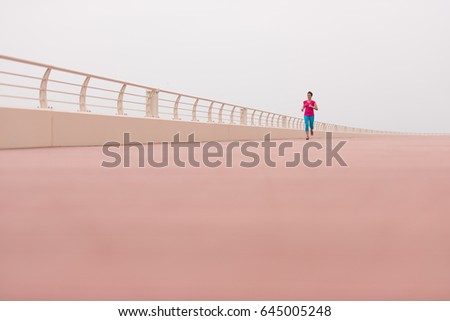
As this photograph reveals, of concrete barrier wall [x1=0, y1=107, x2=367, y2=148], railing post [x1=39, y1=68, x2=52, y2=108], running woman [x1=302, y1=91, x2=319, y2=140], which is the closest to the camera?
concrete barrier wall [x1=0, y1=107, x2=367, y2=148]

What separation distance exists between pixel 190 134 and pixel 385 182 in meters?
13.0

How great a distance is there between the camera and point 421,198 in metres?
4.07

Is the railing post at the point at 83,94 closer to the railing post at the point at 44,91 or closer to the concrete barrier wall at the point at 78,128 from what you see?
the concrete barrier wall at the point at 78,128

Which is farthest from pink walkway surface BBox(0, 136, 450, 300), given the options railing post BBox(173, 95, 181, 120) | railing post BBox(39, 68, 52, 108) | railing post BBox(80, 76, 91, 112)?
railing post BBox(173, 95, 181, 120)

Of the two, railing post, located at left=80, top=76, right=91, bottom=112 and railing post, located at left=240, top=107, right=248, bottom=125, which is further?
railing post, located at left=240, top=107, right=248, bottom=125

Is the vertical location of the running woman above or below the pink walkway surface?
above

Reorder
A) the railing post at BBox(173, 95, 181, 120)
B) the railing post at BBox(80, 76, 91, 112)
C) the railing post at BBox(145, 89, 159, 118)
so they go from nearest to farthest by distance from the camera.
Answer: the railing post at BBox(80, 76, 91, 112) < the railing post at BBox(145, 89, 159, 118) < the railing post at BBox(173, 95, 181, 120)

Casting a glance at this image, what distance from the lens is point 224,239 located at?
109 inches

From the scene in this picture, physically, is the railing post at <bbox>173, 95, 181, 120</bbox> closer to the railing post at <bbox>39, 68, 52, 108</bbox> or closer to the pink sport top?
the pink sport top

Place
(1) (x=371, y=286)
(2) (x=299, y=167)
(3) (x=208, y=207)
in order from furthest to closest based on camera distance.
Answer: (2) (x=299, y=167)
(3) (x=208, y=207)
(1) (x=371, y=286)

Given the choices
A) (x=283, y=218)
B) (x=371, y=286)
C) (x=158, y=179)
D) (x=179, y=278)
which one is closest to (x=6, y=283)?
(x=179, y=278)

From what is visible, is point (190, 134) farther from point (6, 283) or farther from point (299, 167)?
point (6, 283)

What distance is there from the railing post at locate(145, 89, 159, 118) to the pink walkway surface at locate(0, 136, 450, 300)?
11081 millimetres

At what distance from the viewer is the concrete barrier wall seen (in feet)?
34.3
